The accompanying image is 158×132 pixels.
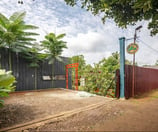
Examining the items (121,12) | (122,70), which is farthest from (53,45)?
(122,70)

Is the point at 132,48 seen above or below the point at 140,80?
above

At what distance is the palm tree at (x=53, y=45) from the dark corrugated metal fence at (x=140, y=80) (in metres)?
5.19


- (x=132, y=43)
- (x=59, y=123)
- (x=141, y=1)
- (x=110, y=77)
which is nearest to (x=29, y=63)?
(x=110, y=77)

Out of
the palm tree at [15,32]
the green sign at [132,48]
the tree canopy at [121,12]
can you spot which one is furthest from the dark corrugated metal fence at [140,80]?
the palm tree at [15,32]

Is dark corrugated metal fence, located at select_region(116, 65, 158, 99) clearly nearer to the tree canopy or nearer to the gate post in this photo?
the gate post

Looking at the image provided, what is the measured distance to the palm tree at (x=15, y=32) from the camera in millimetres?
5948

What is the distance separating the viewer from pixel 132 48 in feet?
16.8

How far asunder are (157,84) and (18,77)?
38.1ft

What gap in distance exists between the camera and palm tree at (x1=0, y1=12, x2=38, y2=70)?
234 inches

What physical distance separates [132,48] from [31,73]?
7.28m

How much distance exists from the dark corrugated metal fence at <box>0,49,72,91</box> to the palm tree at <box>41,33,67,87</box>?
1.05m

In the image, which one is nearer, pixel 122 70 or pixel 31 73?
pixel 122 70

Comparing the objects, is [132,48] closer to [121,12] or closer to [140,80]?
[121,12]

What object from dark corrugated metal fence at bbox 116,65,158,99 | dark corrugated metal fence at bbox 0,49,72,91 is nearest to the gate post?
dark corrugated metal fence at bbox 116,65,158,99
